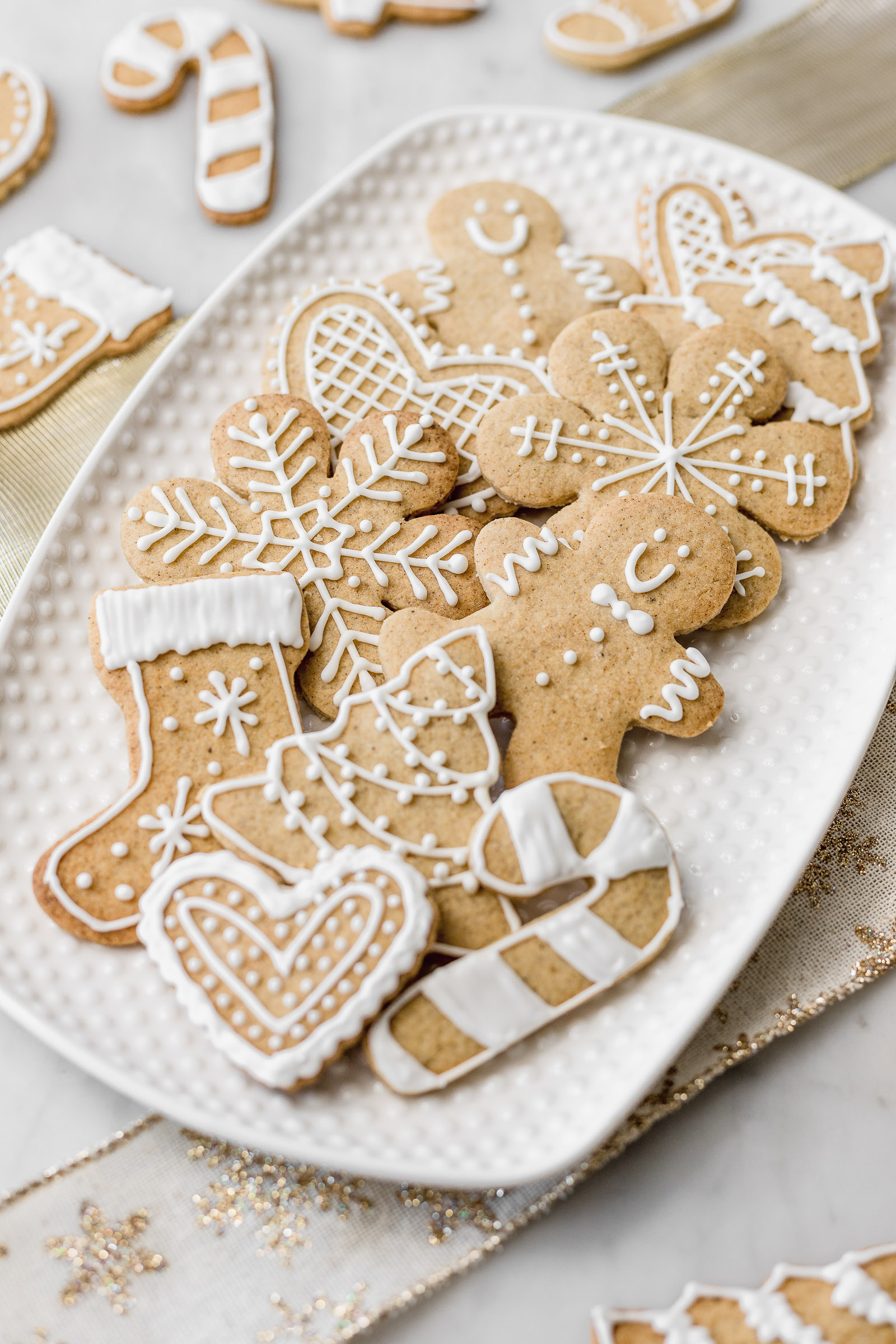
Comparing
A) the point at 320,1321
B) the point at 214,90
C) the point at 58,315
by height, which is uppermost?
the point at 214,90

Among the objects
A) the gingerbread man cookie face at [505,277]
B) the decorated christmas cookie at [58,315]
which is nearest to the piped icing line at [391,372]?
the gingerbread man cookie face at [505,277]

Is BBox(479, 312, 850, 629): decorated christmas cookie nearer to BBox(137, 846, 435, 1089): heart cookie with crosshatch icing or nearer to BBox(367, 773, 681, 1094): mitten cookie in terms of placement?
BBox(367, 773, 681, 1094): mitten cookie

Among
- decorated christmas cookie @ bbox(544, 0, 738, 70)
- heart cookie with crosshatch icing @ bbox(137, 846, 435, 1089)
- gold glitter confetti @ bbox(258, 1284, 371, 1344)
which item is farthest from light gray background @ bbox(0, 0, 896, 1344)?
decorated christmas cookie @ bbox(544, 0, 738, 70)

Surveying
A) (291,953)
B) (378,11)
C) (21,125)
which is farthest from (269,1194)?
(378,11)

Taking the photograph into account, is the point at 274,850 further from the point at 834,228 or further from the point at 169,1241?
the point at 834,228

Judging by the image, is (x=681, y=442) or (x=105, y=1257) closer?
(x=105, y=1257)

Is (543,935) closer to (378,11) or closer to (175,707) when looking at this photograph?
(175,707)

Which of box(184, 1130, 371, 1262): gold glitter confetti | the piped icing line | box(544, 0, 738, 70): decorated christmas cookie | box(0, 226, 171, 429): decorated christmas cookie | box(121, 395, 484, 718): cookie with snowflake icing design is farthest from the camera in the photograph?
box(544, 0, 738, 70): decorated christmas cookie

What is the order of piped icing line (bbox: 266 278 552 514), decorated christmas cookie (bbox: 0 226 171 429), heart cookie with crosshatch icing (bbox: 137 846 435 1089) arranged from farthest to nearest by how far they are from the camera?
decorated christmas cookie (bbox: 0 226 171 429)
piped icing line (bbox: 266 278 552 514)
heart cookie with crosshatch icing (bbox: 137 846 435 1089)
